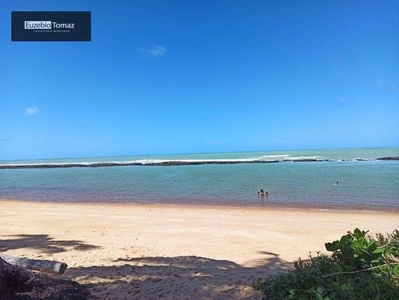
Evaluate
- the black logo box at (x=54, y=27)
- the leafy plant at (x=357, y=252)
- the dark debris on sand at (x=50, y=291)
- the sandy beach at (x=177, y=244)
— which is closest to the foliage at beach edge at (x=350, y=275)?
the leafy plant at (x=357, y=252)

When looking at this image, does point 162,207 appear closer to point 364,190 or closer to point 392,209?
point 392,209

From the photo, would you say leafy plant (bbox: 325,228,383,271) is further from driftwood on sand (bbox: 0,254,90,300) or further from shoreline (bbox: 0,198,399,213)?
shoreline (bbox: 0,198,399,213)

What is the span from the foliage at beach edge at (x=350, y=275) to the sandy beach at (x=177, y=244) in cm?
178

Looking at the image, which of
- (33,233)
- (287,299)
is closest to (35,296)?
(287,299)

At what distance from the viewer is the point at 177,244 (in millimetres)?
7262

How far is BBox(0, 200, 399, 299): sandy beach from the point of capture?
14.3 ft

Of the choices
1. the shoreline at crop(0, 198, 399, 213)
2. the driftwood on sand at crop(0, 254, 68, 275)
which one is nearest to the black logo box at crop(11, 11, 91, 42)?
the driftwood on sand at crop(0, 254, 68, 275)

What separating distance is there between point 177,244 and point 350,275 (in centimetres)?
595

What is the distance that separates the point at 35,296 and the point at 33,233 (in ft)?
20.3

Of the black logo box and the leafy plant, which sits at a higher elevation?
the black logo box

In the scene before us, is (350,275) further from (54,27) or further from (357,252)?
(54,27)

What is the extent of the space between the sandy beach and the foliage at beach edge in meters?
1.78

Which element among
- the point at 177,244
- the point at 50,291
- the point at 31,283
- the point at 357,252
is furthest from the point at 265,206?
the point at 357,252

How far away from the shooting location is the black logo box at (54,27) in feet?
20.8
